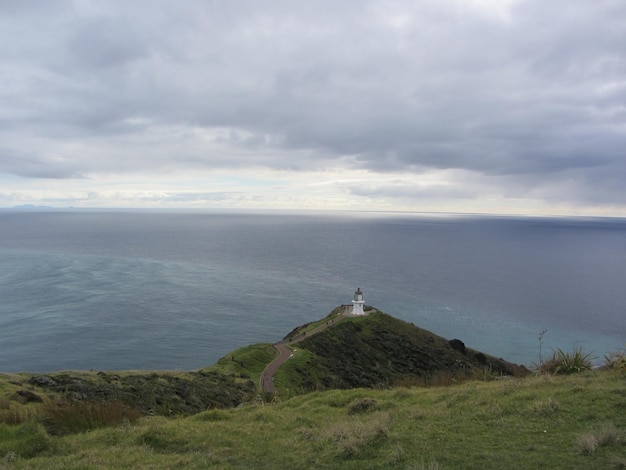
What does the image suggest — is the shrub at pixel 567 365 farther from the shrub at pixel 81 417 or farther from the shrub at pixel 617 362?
the shrub at pixel 81 417

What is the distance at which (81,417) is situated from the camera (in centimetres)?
1268

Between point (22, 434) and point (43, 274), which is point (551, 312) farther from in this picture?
point (43, 274)

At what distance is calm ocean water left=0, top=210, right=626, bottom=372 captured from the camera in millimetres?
60406

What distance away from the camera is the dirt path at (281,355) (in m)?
34.5

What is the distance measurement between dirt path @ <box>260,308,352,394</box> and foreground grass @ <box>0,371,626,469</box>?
1614cm

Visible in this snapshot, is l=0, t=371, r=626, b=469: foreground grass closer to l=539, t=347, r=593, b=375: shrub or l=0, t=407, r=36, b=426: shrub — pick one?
l=0, t=407, r=36, b=426: shrub

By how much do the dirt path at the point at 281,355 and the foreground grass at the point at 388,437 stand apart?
1614 cm

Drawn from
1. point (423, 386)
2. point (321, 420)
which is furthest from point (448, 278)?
point (321, 420)

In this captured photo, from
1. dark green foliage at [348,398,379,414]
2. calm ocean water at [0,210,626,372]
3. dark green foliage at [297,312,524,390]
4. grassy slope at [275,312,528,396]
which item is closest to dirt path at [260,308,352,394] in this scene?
grassy slope at [275,312,528,396]

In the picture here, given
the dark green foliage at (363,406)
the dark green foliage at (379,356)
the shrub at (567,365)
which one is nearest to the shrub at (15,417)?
the dark green foliage at (363,406)

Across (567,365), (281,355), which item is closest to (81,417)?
(567,365)

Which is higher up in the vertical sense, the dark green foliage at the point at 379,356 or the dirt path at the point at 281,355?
the dirt path at the point at 281,355

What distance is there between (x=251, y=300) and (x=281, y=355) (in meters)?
42.9

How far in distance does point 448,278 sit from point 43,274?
4100 inches
